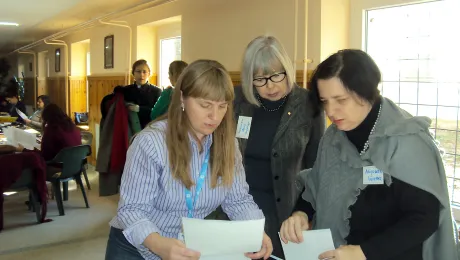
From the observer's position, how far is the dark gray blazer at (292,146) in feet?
6.26

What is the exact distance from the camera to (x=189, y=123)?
1.44m

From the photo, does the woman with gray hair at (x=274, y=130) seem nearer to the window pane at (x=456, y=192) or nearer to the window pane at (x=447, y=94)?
the window pane at (x=447, y=94)

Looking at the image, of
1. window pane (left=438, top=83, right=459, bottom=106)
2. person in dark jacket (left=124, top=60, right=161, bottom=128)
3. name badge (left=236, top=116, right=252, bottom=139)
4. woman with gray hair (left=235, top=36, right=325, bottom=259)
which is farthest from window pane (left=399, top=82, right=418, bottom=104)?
person in dark jacket (left=124, top=60, right=161, bottom=128)

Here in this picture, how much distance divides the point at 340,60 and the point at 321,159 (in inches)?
15.1

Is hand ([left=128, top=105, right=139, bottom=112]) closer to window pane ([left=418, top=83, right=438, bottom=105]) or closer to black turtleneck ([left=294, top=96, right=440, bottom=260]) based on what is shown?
window pane ([left=418, top=83, right=438, bottom=105])

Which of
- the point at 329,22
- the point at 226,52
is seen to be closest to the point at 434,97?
the point at 329,22

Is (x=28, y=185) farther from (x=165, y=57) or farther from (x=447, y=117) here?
(x=447, y=117)

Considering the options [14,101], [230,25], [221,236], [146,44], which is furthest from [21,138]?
[221,236]

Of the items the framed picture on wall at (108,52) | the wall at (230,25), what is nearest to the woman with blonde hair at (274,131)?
the wall at (230,25)

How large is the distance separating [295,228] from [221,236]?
26 centimetres

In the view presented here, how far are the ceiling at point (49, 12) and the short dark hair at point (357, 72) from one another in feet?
15.5

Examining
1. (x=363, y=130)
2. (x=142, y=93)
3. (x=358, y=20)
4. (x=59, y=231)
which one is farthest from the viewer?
(x=142, y=93)

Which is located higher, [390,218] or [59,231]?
[390,218]

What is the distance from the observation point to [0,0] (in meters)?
6.11
